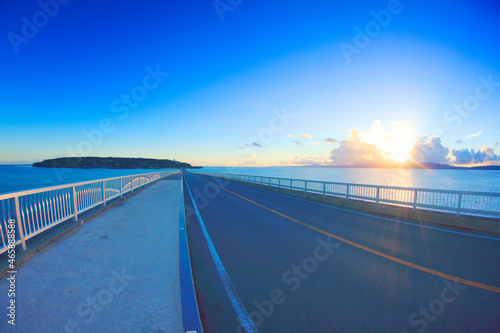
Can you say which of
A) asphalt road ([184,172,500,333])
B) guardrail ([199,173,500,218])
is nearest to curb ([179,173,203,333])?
asphalt road ([184,172,500,333])

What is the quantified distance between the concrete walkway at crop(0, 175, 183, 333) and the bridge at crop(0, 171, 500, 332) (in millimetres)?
18

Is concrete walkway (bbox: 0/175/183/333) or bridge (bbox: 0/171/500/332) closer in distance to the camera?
concrete walkway (bbox: 0/175/183/333)

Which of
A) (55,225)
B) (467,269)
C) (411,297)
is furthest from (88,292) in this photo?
(467,269)

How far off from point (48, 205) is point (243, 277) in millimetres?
5596

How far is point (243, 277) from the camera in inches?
172

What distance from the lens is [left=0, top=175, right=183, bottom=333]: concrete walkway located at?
2.84 m

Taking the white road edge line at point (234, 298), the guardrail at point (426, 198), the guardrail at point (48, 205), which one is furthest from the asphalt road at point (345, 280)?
the guardrail at point (48, 205)

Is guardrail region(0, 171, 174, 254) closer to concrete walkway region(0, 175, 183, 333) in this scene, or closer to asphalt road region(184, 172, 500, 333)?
concrete walkway region(0, 175, 183, 333)

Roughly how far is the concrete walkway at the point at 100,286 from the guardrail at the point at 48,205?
1.80ft

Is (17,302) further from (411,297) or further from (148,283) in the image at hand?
(411,297)

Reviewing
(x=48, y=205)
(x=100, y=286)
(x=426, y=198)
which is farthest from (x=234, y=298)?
(x=426, y=198)

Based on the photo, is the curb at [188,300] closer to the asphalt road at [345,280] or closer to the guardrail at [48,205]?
the asphalt road at [345,280]

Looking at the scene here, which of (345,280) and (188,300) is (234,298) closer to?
(188,300)

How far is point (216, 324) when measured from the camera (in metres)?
3.04
